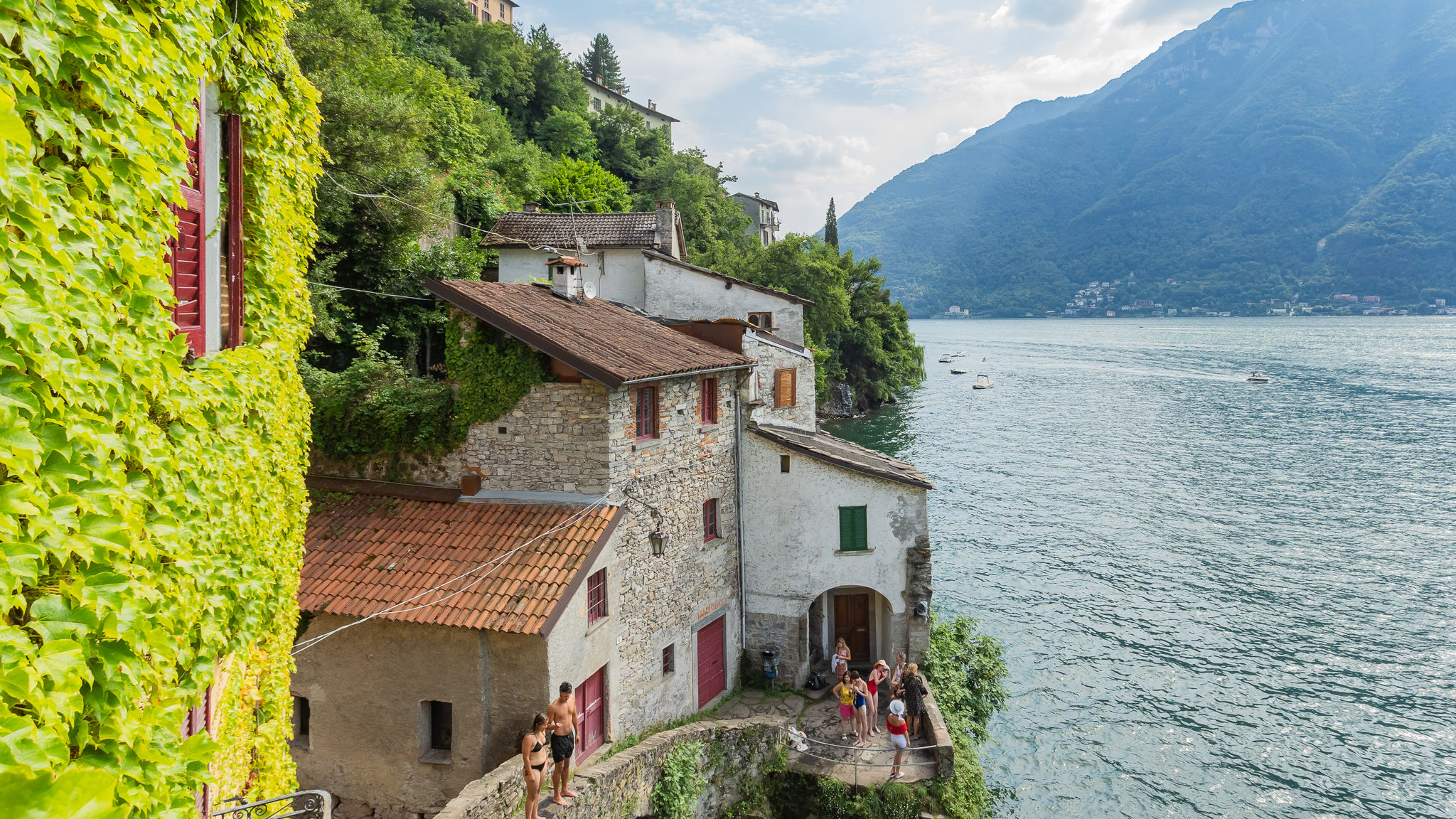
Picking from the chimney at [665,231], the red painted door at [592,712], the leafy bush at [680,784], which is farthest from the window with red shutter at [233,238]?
the chimney at [665,231]

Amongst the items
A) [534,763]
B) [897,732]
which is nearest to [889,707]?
[897,732]

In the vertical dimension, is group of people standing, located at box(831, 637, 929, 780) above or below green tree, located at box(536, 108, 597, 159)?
below

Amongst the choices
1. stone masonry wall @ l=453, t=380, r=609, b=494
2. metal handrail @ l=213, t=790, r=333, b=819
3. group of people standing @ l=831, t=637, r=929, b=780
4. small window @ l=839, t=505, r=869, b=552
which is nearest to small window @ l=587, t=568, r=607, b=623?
stone masonry wall @ l=453, t=380, r=609, b=494

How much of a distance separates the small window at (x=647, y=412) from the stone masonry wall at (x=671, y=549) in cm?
16

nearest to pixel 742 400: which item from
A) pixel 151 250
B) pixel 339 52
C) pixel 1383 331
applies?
pixel 151 250

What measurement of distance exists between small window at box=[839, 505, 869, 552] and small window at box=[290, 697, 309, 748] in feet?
42.9

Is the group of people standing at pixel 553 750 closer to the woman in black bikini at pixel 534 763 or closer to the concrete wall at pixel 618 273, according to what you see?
the woman in black bikini at pixel 534 763

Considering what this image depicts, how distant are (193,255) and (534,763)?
861cm

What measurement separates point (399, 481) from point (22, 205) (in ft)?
47.3

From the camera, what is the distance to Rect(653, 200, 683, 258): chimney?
1200 inches

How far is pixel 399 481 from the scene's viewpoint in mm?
16781

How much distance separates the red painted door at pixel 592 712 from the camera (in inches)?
584

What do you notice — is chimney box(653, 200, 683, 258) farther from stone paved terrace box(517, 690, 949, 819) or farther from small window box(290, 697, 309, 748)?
small window box(290, 697, 309, 748)

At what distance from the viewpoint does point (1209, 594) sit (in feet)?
107
